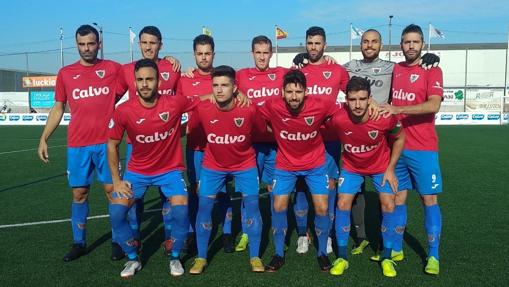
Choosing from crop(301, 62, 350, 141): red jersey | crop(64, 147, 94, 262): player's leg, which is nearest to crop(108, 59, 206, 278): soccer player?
crop(64, 147, 94, 262): player's leg

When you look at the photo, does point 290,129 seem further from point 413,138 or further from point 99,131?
point 99,131

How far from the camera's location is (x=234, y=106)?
4.61m

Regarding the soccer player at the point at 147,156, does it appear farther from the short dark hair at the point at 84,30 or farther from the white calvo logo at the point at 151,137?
the short dark hair at the point at 84,30

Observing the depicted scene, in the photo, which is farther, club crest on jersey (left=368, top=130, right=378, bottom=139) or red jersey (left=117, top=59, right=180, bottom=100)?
red jersey (left=117, top=59, right=180, bottom=100)

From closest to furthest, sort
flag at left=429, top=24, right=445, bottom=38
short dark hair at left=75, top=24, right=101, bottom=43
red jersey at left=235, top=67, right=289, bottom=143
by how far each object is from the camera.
Result: short dark hair at left=75, top=24, right=101, bottom=43 < red jersey at left=235, top=67, right=289, bottom=143 < flag at left=429, top=24, right=445, bottom=38

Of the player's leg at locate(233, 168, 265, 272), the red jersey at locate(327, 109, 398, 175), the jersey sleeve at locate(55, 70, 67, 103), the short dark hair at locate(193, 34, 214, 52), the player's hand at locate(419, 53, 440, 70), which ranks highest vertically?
the short dark hair at locate(193, 34, 214, 52)

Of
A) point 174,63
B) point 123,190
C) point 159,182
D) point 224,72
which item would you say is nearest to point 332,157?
point 224,72

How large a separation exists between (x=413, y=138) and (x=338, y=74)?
1223mm

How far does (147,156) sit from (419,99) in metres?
2.88

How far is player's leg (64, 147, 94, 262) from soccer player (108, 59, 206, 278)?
622 millimetres

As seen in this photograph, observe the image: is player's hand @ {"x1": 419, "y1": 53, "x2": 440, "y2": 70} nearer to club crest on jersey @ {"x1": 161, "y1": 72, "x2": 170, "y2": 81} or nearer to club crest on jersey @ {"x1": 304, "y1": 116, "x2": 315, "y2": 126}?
club crest on jersey @ {"x1": 304, "y1": 116, "x2": 315, "y2": 126}

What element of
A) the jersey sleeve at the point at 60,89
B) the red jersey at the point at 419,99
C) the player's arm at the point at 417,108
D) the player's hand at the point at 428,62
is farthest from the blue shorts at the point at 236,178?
the player's hand at the point at 428,62

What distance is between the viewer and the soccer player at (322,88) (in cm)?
516

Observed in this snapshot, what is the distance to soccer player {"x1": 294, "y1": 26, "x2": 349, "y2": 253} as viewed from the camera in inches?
203
